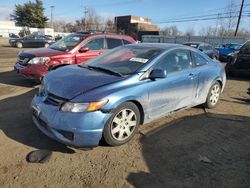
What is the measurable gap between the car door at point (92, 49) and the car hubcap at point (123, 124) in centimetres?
428

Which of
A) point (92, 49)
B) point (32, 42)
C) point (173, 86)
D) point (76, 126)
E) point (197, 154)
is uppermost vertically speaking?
point (92, 49)

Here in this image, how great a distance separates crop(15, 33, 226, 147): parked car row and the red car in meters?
2.62

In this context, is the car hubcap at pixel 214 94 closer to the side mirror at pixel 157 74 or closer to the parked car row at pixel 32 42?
the side mirror at pixel 157 74

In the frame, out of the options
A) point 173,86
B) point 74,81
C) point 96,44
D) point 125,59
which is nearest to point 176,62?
point 173,86

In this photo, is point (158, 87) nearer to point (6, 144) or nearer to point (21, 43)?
point (6, 144)

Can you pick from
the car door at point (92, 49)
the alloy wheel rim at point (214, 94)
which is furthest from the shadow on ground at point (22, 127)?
the alloy wheel rim at point (214, 94)

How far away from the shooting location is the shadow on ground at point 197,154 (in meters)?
3.32

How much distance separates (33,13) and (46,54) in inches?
2630

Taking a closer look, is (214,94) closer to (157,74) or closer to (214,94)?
(214,94)

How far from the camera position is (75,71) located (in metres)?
4.60

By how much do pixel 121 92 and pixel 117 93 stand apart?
74mm

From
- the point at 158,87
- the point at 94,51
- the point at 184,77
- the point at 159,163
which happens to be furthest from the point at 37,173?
the point at 94,51

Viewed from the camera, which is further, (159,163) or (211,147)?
(211,147)

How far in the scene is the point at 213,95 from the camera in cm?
615
